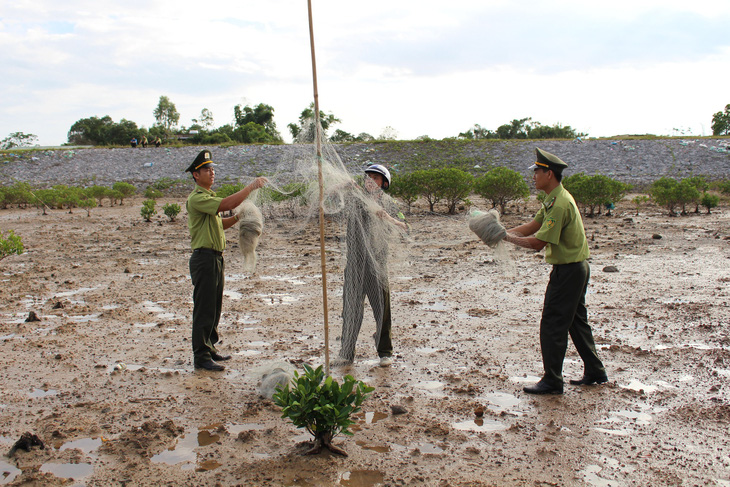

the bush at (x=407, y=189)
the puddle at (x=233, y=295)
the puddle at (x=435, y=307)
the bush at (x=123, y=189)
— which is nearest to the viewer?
the puddle at (x=435, y=307)

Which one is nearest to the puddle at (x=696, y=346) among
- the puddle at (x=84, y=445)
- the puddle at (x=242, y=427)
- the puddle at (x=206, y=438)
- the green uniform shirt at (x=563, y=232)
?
the green uniform shirt at (x=563, y=232)

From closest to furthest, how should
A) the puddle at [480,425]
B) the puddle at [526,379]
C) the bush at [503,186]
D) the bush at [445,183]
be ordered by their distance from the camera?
the puddle at [480,425] < the puddle at [526,379] < the bush at [445,183] < the bush at [503,186]

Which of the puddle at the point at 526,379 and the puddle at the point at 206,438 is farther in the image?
the puddle at the point at 526,379

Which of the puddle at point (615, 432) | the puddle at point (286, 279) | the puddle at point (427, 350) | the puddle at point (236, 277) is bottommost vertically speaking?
the puddle at point (615, 432)

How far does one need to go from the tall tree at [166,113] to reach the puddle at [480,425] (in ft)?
222

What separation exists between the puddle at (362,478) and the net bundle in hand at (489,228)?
202 centimetres

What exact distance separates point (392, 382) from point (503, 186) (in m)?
13.2

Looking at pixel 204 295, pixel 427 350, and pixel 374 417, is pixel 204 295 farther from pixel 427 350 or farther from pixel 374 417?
pixel 427 350

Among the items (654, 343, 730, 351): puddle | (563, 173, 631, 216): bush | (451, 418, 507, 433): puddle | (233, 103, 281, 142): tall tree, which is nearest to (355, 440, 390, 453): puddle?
(451, 418, 507, 433): puddle

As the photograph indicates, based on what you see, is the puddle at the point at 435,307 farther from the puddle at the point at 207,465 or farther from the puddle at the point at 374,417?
the puddle at the point at 207,465

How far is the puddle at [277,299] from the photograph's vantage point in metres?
7.56

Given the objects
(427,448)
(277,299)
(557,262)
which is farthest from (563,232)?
(277,299)

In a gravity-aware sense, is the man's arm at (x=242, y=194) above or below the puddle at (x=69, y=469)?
above

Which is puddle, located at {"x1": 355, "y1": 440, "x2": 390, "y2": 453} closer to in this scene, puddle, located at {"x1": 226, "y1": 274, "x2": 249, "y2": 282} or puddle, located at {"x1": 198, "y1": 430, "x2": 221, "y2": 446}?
puddle, located at {"x1": 198, "y1": 430, "x2": 221, "y2": 446}
